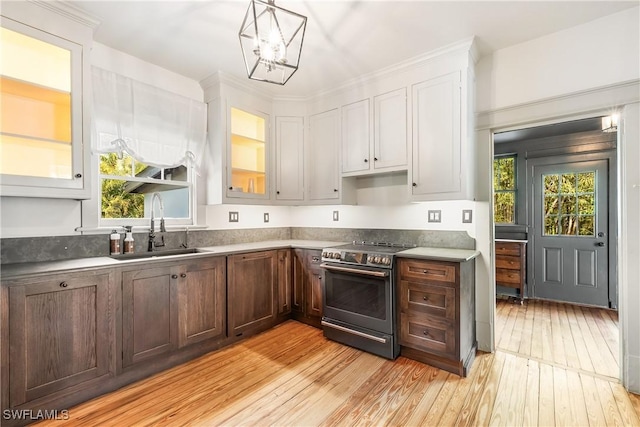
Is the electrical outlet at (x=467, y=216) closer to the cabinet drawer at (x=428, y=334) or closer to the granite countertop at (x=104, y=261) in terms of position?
the granite countertop at (x=104, y=261)

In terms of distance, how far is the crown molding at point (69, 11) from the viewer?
1895 mm

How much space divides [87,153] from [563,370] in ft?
12.8

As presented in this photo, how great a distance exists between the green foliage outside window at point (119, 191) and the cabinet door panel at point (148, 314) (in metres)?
0.78

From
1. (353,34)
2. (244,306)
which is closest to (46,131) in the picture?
(244,306)

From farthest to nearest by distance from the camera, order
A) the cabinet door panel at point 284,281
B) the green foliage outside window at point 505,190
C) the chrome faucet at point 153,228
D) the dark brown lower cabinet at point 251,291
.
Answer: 1. the green foliage outside window at point 505,190
2. the cabinet door panel at point 284,281
3. the dark brown lower cabinet at point 251,291
4. the chrome faucet at point 153,228

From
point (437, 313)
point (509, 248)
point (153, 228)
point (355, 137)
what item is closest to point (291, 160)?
point (355, 137)

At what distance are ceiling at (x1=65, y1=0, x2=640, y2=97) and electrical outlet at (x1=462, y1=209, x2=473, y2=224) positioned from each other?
55.1 inches

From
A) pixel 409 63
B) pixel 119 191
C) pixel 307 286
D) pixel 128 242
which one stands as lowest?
pixel 307 286

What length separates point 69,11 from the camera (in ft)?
6.48

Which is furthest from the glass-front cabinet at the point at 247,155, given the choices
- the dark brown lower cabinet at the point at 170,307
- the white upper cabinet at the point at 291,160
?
the dark brown lower cabinet at the point at 170,307

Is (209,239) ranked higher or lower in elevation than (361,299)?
higher

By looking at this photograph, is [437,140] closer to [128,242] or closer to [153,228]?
[153,228]

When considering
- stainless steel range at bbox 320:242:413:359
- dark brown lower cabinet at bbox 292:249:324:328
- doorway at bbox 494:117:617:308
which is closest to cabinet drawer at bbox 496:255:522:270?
doorway at bbox 494:117:617:308

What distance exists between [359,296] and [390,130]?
1.59 m
